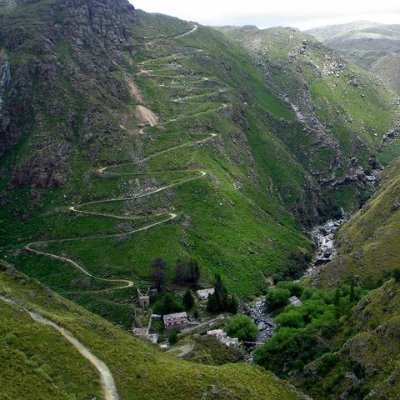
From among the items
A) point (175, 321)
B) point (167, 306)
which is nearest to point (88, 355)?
point (175, 321)

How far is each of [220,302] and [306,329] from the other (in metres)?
31.9

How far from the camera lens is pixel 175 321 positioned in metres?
145

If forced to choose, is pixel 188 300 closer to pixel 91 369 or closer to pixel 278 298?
pixel 278 298

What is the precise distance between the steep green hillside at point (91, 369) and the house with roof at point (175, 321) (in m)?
54.1

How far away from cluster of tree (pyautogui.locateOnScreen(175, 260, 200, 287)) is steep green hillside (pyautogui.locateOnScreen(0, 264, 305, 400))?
75963mm

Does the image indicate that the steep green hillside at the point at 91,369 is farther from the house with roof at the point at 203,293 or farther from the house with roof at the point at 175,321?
the house with roof at the point at 203,293

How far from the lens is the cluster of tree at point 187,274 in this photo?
16688 centimetres

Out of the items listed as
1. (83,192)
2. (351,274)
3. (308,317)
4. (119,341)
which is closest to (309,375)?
(308,317)

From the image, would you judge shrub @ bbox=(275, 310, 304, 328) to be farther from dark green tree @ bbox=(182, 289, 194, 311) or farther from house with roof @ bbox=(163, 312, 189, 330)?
dark green tree @ bbox=(182, 289, 194, 311)

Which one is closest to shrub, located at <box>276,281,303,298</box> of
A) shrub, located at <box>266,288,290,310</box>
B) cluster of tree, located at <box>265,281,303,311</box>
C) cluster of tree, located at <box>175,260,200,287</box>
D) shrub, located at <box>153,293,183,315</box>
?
cluster of tree, located at <box>265,281,303,311</box>

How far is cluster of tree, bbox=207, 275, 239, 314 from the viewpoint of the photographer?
152250 millimetres

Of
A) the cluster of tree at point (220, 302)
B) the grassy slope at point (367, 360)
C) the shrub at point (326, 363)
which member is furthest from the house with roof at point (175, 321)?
the shrub at point (326, 363)

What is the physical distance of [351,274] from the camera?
158 meters

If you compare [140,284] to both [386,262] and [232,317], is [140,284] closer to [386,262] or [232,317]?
[232,317]
